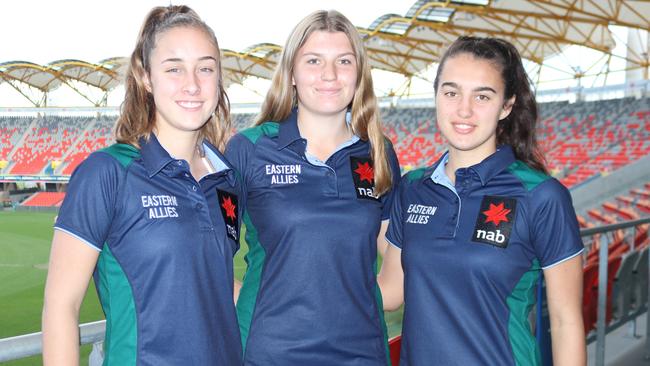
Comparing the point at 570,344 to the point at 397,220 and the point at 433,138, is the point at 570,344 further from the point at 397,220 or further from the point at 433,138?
the point at 433,138

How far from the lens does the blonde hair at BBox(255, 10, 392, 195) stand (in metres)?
2.02

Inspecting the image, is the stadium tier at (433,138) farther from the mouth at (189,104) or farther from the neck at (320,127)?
the mouth at (189,104)

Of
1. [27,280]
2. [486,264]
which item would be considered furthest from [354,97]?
[27,280]

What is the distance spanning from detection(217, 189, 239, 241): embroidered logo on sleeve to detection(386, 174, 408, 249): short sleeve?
1.96 feet

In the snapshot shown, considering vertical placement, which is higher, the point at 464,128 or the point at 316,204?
the point at 464,128

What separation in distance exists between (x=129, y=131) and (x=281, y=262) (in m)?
0.61

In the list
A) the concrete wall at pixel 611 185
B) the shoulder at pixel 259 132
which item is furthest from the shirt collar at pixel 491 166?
the concrete wall at pixel 611 185

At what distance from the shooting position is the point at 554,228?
1.76 metres

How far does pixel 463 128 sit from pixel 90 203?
Answer: 3.70 feet

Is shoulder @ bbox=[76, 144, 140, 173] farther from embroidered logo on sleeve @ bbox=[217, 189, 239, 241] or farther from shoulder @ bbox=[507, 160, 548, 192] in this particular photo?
shoulder @ bbox=[507, 160, 548, 192]

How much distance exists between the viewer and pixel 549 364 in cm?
298

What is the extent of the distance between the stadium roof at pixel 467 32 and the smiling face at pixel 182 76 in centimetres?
1149

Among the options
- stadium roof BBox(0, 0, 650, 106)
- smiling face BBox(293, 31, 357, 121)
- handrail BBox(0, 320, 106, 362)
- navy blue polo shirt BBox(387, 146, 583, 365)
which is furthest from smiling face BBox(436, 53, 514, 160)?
stadium roof BBox(0, 0, 650, 106)

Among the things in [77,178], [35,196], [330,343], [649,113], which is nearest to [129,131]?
[77,178]
